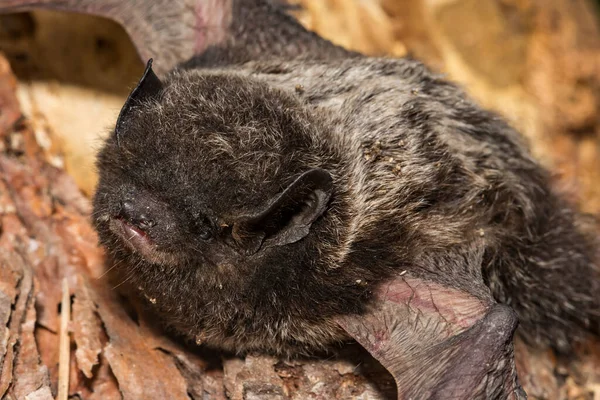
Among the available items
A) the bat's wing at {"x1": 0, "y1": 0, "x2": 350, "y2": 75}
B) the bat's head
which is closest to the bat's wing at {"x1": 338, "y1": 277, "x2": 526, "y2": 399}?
the bat's head

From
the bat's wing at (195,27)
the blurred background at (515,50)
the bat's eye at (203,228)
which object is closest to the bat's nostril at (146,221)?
the bat's eye at (203,228)

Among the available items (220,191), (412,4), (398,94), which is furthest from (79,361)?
(412,4)

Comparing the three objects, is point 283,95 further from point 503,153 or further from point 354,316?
point 503,153

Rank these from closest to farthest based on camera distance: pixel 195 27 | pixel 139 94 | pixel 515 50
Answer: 1. pixel 139 94
2. pixel 195 27
3. pixel 515 50

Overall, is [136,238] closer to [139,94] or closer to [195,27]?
[139,94]

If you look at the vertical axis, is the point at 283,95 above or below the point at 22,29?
above

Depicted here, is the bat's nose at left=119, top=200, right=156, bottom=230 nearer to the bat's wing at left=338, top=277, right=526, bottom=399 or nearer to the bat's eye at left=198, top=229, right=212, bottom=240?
the bat's eye at left=198, top=229, right=212, bottom=240

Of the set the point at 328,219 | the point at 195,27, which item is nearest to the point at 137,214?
the point at 328,219

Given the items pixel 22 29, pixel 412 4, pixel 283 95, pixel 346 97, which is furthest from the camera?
pixel 412 4
